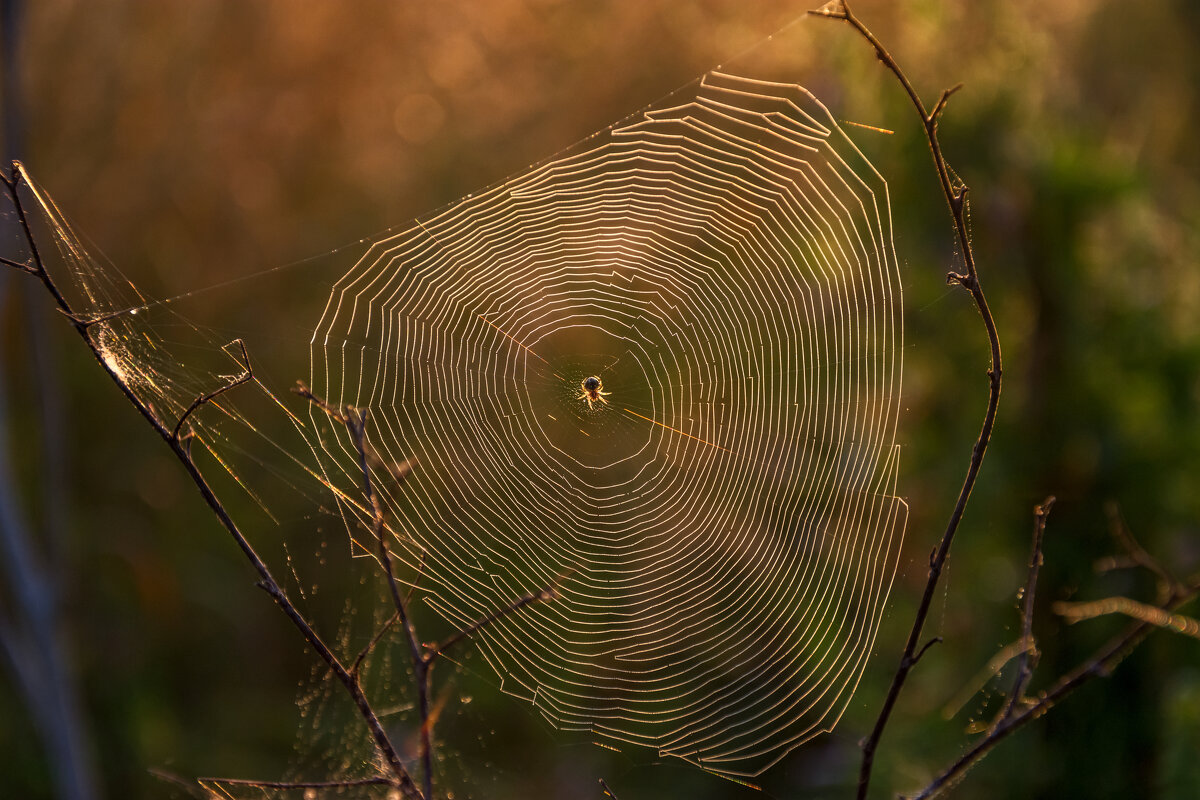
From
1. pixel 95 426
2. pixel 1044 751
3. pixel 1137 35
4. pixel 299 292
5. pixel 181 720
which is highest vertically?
pixel 1137 35

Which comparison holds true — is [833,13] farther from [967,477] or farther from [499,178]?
[499,178]

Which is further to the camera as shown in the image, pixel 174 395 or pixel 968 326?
pixel 968 326

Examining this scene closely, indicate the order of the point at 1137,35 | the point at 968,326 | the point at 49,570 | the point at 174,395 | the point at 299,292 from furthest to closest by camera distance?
the point at 1137,35 → the point at 299,292 → the point at 49,570 → the point at 968,326 → the point at 174,395

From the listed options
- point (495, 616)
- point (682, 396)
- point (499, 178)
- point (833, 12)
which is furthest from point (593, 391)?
point (499, 178)

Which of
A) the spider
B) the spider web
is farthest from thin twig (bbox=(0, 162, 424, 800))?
the spider

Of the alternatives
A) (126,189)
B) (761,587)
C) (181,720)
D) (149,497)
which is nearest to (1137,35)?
(761,587)

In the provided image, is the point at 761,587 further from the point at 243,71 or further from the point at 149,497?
the point at 243,71

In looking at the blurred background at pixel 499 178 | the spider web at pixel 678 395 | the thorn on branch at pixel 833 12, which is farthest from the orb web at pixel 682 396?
the thorn on branch at pixel 833 12

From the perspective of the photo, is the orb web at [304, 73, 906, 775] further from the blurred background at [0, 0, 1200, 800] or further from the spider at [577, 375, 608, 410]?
the blurred background at [0, 0, 1200, 800]
